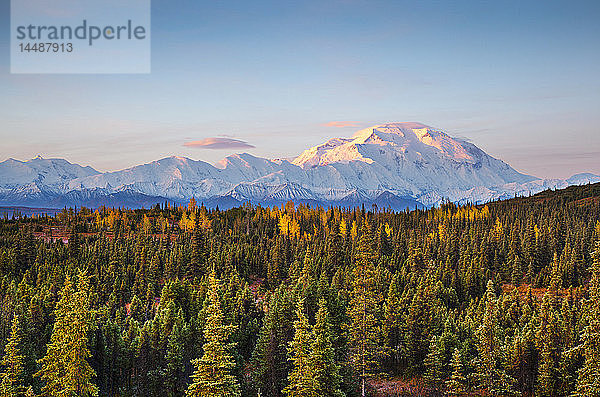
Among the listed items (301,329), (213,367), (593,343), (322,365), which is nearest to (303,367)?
(322,365)

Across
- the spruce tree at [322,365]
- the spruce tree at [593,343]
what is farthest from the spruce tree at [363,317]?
the spruce tree at [593,343]

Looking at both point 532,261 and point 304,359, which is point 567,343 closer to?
point 304,359

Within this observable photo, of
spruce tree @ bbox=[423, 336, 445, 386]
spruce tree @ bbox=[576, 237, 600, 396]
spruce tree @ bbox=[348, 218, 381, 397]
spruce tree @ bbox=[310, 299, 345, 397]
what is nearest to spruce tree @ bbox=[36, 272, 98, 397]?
spruce tree @ bbox=[310, 299, 345, 397]

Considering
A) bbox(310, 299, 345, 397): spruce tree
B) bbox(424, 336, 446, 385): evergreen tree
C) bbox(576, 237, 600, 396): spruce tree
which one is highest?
bbox(576, 237, 600, 396): spruce tree

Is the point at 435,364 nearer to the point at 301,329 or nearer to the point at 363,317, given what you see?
the point at 363,317

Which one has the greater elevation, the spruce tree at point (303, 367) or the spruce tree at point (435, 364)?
the spruce tree at point (303, 367)

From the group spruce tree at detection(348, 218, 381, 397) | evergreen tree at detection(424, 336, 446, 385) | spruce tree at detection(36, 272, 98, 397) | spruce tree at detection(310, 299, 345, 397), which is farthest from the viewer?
evergreen tree at detection(424, 336, 446, 385)

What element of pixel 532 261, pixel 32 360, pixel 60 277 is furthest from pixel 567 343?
pixel 60 277

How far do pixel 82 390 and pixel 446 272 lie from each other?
82.7 meters

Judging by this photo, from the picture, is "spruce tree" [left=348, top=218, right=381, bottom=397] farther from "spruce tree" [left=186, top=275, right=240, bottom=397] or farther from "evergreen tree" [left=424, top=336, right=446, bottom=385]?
"spruce tree" [left=186, top=275, right=240, bottom=397]

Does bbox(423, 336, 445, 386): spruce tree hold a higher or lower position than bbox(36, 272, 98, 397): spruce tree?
lower

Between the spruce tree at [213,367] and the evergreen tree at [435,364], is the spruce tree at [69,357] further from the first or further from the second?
the evergreen tree at [435,364]

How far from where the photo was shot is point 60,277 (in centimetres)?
9562

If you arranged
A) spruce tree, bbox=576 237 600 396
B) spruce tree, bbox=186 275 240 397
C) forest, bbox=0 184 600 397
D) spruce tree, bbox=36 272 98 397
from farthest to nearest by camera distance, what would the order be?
forest, bbox=0 184 600 397, spruce tree, bbox=36 272 98 397, spruce tree, bbox=186 275 240 397, spruce tree, bbox=576 237 600 396
